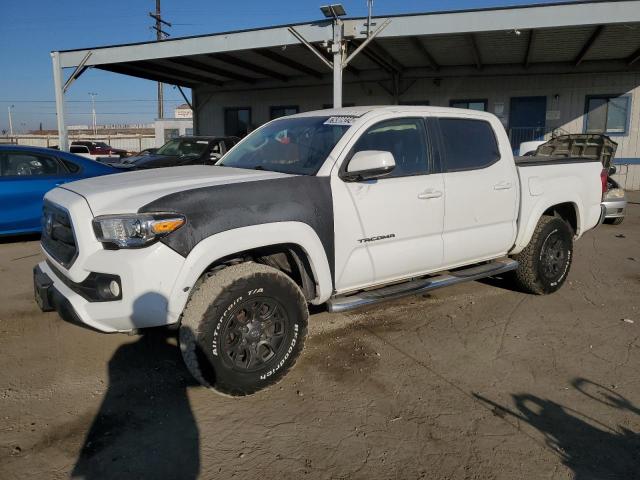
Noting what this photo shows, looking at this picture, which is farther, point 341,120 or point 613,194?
point 613,194

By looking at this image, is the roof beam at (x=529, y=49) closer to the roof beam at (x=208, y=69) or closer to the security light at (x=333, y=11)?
the security light at (x=333, y=11)

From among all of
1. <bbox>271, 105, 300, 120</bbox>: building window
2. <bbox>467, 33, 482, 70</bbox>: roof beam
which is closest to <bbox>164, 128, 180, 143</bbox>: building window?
<bbox>271, 105, 300, 120</bbox>: building window

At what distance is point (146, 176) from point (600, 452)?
3417 millimetres

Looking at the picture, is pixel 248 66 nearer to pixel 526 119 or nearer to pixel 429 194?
pixel 526 119

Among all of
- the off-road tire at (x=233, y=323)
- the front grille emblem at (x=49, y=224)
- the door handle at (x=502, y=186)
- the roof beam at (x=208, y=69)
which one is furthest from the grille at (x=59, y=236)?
the roof beam at (x=208, y=69)

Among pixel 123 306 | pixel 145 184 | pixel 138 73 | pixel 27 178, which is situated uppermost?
pixel 138 73

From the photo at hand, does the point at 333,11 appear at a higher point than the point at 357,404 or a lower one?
higher

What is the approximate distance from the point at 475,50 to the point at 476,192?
37.5 feet

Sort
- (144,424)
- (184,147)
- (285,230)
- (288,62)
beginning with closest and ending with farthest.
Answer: (144,424) < (285,230) < (184,147) < (288,62)

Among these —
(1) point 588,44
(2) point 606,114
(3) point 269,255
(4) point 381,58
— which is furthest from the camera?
(2) point 606,114

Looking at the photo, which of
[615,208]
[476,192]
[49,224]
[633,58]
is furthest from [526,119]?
[49,224]

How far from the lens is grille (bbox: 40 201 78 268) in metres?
3.35

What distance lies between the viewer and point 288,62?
54.6 ft

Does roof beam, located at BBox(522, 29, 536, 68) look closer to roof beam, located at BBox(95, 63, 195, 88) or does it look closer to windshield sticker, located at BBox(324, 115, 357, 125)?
windshield sticker, located at BBox(324, 115, 357, 125)
